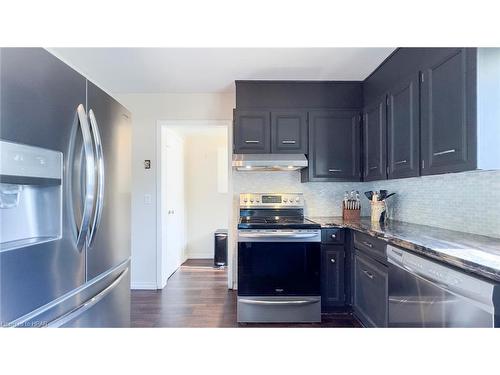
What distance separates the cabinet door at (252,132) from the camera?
2.82 m

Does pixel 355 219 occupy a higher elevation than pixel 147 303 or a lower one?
higher

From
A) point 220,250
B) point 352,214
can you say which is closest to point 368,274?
point 352,214

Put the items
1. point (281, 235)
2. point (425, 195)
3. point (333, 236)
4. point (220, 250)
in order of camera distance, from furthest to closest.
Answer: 1. point (220, 250)
2. point (333, 236)
3. point (281, 235)
4. point (425, 195)

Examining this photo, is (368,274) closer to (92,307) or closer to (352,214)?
(352,214)

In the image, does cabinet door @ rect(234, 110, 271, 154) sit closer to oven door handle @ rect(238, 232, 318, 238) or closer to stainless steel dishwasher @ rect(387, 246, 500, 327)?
oven door handle @ rect(238, 232, 318, 238)

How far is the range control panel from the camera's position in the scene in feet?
10.1

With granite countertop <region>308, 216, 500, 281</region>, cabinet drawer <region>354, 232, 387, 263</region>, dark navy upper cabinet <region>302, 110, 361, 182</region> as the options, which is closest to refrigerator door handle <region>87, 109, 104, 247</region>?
granite countertop <region>308, 216, 500, 281</region>

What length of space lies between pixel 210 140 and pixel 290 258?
10.0 ft

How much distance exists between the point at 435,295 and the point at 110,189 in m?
1.68

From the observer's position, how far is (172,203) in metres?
3.81

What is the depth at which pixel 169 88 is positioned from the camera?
10.2 ft

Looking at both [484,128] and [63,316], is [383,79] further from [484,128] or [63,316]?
[63,316]

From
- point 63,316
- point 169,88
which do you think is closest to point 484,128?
point 63,316

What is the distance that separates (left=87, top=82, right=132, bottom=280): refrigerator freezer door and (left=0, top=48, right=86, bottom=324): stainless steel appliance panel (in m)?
0.11
